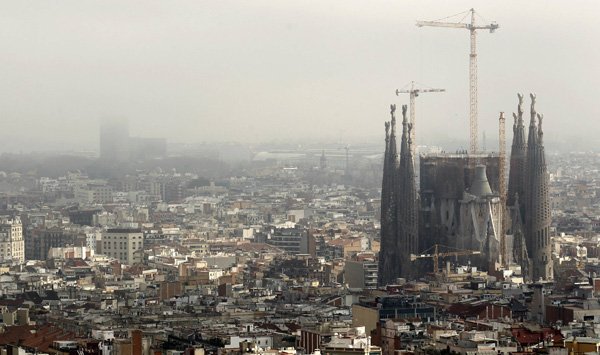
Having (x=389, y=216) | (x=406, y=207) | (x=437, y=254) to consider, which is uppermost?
(x=406, y=207)

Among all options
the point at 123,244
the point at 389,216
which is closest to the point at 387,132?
the point at 389,216

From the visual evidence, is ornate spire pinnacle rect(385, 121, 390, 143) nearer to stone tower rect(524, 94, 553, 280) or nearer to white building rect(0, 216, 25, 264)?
stone tower rect(524, 94, 553, 280)

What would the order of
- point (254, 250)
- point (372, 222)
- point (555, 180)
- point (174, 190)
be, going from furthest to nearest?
point (174, 190)
point (555, 180)
point (372, 222)
point (254, 250)

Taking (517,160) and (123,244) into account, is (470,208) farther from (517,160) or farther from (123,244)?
(123,244)

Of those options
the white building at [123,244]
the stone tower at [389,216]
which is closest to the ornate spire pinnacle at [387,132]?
the stone tower at [389,216]

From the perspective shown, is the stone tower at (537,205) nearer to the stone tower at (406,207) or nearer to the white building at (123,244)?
the stone tower at (406,207)

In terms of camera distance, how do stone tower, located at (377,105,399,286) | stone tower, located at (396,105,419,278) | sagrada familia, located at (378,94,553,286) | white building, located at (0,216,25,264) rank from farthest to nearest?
white building, located at (0,216,25,264) < stone tower, located at (396,105,419,278) < stone tower, located at (377,105,399,286) < sagrada familia, located at (378,94,553,286)

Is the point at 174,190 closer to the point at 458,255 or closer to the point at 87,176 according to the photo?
the point at 87,176

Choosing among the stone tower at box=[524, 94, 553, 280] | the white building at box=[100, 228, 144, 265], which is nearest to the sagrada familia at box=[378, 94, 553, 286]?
the stone tower at box=[524, 94, 553, 280]

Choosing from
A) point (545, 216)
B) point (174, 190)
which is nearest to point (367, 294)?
point (545, 216)
